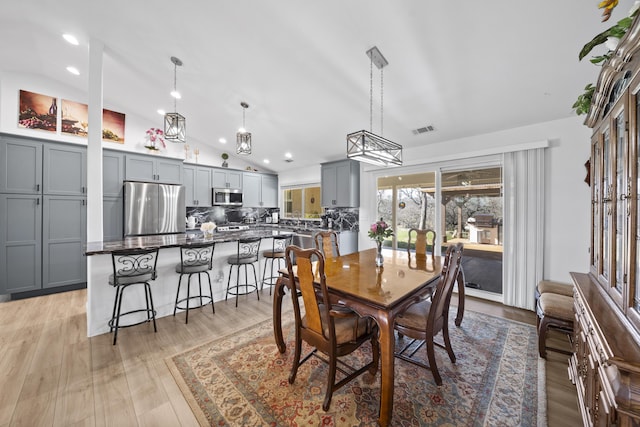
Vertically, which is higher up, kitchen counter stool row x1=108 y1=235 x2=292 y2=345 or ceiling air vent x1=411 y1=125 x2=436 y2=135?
ceiling air vent x1=411 y1=125 x2=436 y2=135

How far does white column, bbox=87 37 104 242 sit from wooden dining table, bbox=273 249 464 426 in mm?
2599

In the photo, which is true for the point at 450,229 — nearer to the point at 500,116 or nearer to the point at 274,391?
the point at 500,116

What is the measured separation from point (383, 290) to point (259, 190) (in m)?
5.57

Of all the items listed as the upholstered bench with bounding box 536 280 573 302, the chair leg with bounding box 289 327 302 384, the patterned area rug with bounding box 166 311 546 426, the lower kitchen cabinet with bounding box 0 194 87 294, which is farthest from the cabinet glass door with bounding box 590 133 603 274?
the lower kitchen cabinet with bounding box 0 194 87 294

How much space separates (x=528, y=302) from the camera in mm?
3242

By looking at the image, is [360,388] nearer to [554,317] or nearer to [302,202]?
[554,317]

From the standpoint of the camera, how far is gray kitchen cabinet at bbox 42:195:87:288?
12.6 ft

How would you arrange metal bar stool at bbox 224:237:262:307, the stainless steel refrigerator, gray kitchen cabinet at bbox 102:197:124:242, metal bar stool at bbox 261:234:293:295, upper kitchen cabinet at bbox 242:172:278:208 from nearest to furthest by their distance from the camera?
metal bar stool at bbox 224:237:262:307 → metal bar stool at bbox 261:234:293:295 → gray kitchen cabinet at bbox 102:197:124:242 → the stainless steel refrigerator → upper kitchen cabinet at bbox 242:172:278:208

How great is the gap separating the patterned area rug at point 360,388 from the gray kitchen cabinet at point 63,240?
332 cm

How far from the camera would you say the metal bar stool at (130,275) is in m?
2.47

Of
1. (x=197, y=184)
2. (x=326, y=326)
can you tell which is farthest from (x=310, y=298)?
(x=197, y=184)

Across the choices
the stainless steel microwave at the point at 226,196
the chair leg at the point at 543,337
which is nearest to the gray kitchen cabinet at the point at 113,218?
the stainless steel microwave at the point at 226,196

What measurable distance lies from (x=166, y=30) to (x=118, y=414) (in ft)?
11.9

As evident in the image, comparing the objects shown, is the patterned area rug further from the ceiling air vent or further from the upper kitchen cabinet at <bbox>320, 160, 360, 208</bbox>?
the upper kitchen cabinet at <bbox>320, 160, 360, 208</bbox>
